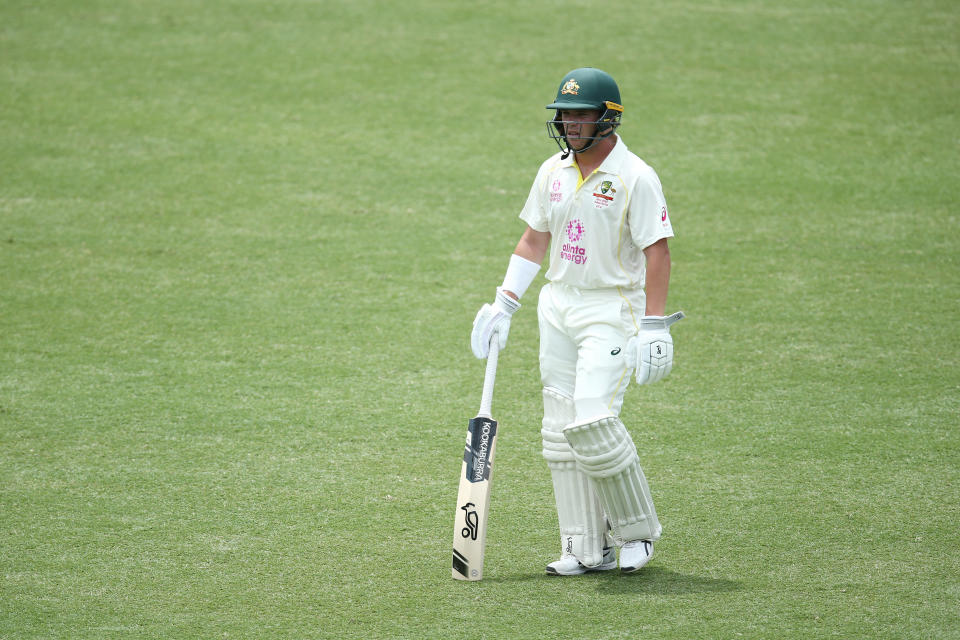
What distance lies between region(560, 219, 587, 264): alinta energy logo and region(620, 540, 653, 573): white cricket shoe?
1165mm

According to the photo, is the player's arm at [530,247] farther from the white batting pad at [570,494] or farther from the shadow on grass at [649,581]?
the shadow on grass at [649,581]

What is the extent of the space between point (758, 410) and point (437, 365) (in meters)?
1.89

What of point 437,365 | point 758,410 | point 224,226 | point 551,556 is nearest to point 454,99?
point 224,226

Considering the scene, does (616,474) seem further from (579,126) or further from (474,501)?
(579,126)

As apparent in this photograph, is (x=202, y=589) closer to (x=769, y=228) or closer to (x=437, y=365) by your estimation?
(x=437, y=365)

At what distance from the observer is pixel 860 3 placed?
1252 cm

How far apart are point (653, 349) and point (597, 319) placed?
0.27 m

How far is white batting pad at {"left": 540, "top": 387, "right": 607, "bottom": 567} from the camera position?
4.49 meters

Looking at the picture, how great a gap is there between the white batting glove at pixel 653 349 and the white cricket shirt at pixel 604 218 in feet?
0.79

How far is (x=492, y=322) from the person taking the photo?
15.2 ft

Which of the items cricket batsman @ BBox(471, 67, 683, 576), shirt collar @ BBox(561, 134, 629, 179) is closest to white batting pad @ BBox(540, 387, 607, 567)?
cricket batsman @ BBox(471, 67, 683, 576)

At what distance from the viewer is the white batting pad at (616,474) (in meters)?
4.26

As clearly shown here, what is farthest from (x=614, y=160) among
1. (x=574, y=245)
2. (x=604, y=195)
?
(x=574, y=245)

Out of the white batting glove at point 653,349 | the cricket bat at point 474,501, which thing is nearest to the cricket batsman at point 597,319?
the white batting glove at point 653,349
